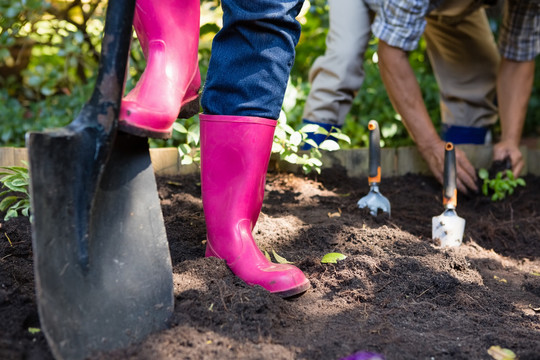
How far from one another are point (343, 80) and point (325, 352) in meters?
1.81

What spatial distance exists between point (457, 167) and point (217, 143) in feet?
5.05

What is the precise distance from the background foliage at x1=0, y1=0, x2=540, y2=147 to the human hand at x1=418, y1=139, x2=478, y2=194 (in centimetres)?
67

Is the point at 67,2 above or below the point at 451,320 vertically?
above

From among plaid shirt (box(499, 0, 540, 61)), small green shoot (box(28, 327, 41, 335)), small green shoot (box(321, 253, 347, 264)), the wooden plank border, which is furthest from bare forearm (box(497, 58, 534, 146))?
small green shoot (box(28, 327, 41, 335))

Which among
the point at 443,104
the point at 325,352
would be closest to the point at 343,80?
the point at 443,104

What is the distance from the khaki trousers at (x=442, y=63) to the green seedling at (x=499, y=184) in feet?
2.19

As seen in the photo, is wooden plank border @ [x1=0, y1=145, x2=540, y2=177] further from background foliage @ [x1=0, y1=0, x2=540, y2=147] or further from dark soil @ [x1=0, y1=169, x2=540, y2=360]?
background foliage @ [x1=0, y1=0, x2=540, y2=147]

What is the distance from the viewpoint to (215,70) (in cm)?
146

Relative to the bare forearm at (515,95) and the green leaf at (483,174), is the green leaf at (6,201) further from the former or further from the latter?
the bare forearm at (515,95)

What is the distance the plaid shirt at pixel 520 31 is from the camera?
275 cm

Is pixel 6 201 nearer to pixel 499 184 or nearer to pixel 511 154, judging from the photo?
pixel 499 184

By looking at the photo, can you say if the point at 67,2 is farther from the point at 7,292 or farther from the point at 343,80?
the point at 7,292

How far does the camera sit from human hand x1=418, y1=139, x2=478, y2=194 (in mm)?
2598

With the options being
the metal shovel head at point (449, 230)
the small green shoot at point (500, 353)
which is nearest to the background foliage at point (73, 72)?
the metal shovel head at point (449, 230)
